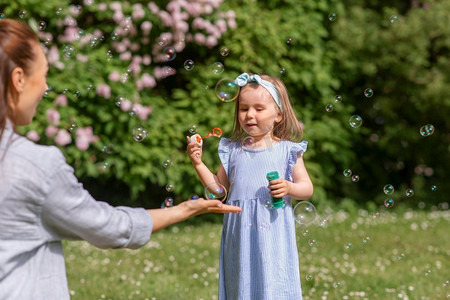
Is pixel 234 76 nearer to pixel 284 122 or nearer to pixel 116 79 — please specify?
pixel 116 79

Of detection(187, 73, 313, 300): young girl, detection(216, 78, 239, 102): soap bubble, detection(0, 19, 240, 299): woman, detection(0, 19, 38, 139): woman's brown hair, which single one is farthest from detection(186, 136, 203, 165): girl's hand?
detection(0, 19, 38, 139): woman's brown hair

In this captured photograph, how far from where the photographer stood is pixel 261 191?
2.94m

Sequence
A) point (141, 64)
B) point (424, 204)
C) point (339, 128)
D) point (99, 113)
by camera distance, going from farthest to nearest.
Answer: point (424, 204) → point (339, 128) → point (141, 64) → point (99, 113)

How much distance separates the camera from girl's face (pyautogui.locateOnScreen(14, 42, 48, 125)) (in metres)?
1.91

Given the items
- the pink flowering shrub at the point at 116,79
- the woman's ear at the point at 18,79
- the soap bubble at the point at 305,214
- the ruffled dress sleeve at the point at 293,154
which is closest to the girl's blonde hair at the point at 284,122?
the ruffled dress sleeve at the point at 293,154

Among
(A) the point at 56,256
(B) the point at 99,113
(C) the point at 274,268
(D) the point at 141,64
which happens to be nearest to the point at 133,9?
(D) the point at 141,64

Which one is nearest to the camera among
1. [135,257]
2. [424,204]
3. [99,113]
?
[135,257]

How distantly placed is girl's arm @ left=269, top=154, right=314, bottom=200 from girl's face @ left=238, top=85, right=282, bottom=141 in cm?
22

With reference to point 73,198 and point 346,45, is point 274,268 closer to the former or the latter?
point 73,198

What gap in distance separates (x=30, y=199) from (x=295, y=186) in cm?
138

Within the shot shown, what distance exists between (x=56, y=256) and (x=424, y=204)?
795 centimetres

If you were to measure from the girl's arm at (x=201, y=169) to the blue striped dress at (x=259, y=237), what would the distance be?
0.30 ft

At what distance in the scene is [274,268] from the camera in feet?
9.46

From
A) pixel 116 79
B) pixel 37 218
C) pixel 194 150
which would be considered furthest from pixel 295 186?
pixel 116 79
